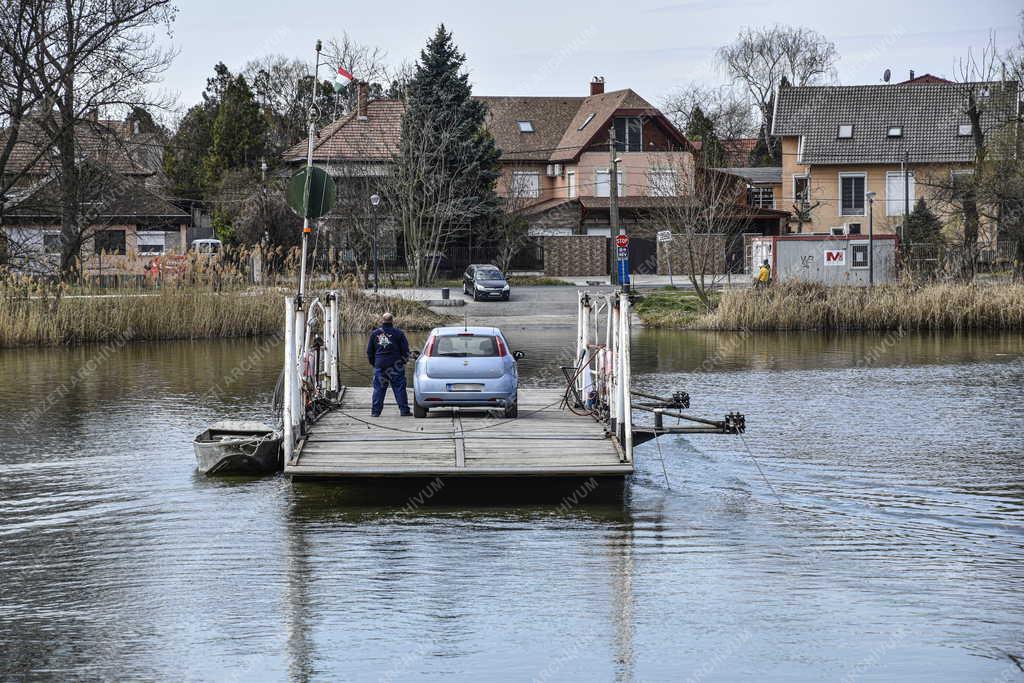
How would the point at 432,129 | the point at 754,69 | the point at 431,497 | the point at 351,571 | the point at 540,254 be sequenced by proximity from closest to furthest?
the point at 351,571 → the point at 431,497 → the point at 432,129 → the point at 540,254 → the point at 754,69

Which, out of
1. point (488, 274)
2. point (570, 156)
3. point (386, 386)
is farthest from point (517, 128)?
point (386, 386)

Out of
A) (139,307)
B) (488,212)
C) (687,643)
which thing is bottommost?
(687,643)

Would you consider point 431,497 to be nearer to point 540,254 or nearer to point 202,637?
point 202,637

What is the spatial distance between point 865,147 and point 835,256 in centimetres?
2282

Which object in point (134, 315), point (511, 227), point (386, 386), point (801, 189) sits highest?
point (801, 189)

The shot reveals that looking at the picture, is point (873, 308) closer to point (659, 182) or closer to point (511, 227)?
point (511, 227)

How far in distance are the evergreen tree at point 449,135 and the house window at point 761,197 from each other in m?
22.4

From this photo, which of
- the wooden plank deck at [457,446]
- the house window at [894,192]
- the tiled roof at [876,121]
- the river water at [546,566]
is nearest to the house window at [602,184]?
the tiled roof at [876,121]

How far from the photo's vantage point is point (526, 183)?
3100 inches

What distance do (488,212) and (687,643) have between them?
2158 inches

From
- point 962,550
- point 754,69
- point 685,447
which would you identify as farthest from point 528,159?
point 962,550

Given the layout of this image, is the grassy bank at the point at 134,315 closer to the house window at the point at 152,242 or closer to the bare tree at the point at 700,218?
the bare tree at the point at 700,218

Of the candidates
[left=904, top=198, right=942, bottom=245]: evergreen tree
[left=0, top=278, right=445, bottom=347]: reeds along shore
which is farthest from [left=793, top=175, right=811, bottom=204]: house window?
[left=0, top=278, right=445, bottom=347]: reeds along shore

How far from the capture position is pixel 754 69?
10894 cm
